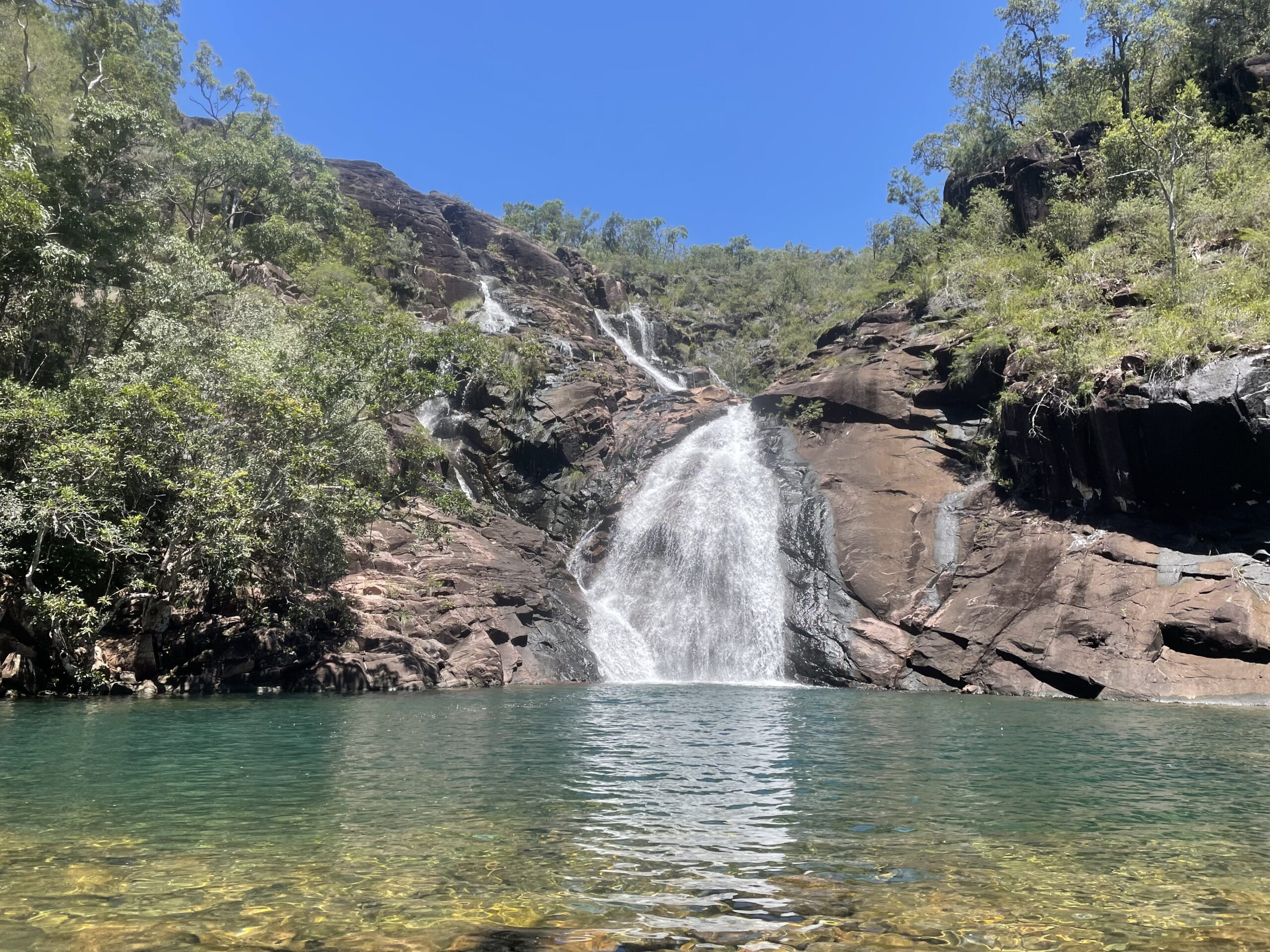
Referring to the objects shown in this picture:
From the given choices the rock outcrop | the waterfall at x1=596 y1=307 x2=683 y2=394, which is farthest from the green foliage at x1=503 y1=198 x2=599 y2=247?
the rock outcrop

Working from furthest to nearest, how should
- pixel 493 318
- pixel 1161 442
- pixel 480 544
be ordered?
pixel 493 318 < pixel 480 544 < pixel 1161 442

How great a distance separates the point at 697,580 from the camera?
106 ft

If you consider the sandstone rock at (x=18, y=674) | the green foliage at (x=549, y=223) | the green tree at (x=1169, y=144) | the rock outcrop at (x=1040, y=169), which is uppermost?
the green foliage at (x=549, y=223)

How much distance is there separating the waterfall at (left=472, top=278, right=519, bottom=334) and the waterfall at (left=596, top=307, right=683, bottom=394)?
32.2ft

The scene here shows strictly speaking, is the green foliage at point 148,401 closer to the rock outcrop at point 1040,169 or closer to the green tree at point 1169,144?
the green tree at point 1169,144

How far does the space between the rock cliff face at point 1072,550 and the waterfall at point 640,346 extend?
27.5m

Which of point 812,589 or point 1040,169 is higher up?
point 1040,169

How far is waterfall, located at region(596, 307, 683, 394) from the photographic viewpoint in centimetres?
6012

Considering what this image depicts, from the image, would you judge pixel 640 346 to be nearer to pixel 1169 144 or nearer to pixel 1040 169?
pixel 1040 169

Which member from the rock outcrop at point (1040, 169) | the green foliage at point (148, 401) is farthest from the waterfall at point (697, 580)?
the rock outcrop at point (1040, 169)

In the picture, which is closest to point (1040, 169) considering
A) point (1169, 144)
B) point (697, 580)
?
point (1169, 144)

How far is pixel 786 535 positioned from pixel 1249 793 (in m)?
23.6

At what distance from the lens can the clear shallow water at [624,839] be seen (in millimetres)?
4906

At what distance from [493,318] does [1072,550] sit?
142 ft
